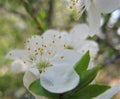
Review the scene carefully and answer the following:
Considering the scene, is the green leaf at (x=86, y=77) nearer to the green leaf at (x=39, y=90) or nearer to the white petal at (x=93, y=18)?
the green leaf at (x=39, y=90)

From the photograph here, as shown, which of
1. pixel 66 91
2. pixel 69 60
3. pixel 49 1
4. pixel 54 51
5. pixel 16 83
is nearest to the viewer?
pixel 66 91

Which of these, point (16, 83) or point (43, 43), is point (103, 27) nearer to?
point (16, 83)

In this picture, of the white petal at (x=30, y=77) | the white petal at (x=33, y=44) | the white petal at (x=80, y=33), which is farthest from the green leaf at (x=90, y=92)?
the white petal at (x=80, y=33)

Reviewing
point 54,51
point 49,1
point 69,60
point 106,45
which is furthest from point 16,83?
point 69,60

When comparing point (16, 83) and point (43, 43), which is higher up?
point (16, 83)

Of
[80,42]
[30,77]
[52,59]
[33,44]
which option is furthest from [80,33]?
[30,77]

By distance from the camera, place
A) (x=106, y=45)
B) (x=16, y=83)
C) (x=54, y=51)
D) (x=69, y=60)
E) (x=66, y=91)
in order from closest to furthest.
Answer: (x=66, y=91), (x=69, y=60), (x=54, y=51), (x=16, y=83), (x=106, y=45)

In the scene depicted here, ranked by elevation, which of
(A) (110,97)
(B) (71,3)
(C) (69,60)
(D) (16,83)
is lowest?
(A) (110,97)
